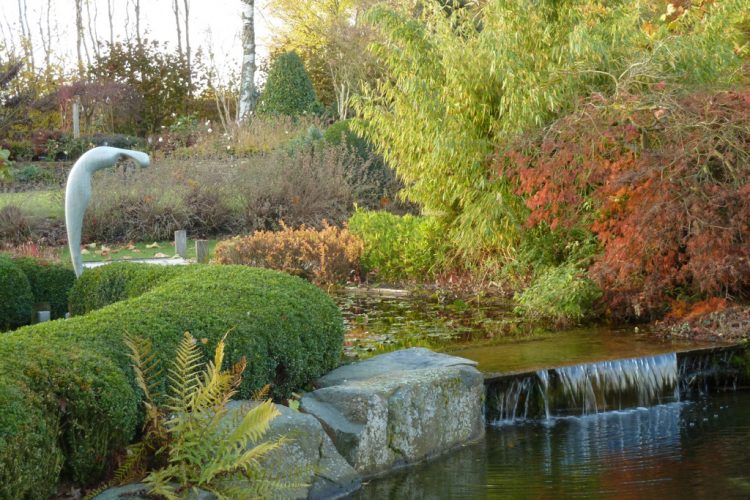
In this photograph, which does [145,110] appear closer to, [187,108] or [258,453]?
[187,108]

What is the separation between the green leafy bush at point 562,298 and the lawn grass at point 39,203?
8772 mm

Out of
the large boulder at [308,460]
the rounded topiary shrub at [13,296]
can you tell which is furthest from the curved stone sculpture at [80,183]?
the large boulder at [308,460]

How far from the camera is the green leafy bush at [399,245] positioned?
469 inches

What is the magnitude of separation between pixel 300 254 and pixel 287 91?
41.9 ft

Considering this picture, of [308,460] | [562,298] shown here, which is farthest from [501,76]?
[308,460]

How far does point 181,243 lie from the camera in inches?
520

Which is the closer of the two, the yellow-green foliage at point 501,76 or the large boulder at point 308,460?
the large boulder at point 308,460

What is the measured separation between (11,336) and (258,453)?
148 centimetres

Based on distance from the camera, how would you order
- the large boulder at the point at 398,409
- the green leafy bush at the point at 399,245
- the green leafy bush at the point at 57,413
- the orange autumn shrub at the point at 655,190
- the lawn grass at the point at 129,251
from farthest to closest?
the lawn grass at the point at 129,251 → the green leafy bush at the point at 399,245 → the orange autumn shrub at the point at 655,190 → the large boulder at the point at 398,409 → the green leafy bush at the point at 57,413

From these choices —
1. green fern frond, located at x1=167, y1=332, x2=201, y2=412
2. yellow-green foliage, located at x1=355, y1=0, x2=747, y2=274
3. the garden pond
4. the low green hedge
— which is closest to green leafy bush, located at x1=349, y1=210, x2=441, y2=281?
yellow-green foliage, located at x1=355, y1=0, x2=747, y2=274

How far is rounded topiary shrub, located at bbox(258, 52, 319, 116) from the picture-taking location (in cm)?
2372

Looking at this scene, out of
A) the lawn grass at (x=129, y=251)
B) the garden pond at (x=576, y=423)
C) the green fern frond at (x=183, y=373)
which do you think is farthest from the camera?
the lawn grass at (x=129, y=251)

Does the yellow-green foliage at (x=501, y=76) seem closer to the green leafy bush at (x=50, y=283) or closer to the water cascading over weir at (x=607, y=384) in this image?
the water cascading over weir at (x=607, y=384)

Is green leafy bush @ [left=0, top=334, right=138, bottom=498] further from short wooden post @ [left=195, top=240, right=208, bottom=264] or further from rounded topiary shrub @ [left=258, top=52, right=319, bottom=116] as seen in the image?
rounded topiary shrub @ [left=258, top=52, right=319, bottom=116]
